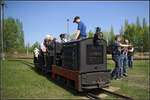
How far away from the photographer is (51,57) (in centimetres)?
743

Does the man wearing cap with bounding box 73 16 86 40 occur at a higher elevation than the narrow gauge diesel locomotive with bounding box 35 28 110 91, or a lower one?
higher

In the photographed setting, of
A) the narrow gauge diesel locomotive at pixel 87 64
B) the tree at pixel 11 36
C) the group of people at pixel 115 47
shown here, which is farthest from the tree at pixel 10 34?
the narrow gauge diesel locomotive at pixel 87 64

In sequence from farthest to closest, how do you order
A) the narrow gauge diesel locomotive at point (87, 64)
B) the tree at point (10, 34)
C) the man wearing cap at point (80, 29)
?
1. the tree at point (10, 34)
2. the man wearing cap at point (80, 29)
3. the narrow gauge diesel locomotive at point (87, 64)

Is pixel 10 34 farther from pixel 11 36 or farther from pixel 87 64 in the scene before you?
pixel 87 64

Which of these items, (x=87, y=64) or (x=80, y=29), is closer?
(x=87, y=64)

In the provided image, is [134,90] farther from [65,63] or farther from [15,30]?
[15,30]

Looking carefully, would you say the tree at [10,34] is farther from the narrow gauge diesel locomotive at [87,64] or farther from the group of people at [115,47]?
the narrow gauge diesel locomotive at [87,64]

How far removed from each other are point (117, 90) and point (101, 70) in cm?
100

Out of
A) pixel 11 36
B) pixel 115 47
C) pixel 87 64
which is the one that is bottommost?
pixel 87 64

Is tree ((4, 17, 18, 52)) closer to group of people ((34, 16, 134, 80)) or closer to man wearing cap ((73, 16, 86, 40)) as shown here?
group of people ((34, 16, 134, 80))

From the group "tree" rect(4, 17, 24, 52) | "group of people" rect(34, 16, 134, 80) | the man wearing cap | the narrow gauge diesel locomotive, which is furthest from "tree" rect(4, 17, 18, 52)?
the narrow gauge diesel locomotive

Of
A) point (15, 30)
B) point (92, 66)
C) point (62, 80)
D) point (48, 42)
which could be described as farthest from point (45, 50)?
point (15, 30)

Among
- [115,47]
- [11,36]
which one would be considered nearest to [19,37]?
[11,36]

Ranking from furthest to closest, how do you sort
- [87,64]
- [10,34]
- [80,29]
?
[10,34] → [80,29] → [87,64]
